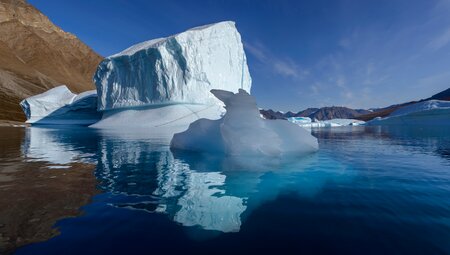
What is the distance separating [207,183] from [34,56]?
15217cm

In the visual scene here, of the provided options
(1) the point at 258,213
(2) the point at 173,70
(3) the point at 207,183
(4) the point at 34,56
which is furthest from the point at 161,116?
(4) the point at 34,56

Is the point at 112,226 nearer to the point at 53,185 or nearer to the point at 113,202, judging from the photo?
the point at 113,202

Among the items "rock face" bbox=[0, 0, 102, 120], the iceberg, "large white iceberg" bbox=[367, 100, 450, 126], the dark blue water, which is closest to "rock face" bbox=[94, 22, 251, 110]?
the iceberg

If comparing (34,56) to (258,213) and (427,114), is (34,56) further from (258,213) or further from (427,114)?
(427,114)

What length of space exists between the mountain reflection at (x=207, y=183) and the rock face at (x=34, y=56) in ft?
267

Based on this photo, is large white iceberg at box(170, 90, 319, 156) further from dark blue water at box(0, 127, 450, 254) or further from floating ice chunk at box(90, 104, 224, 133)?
floating ice chunk at box(90, 104, 224, 133)

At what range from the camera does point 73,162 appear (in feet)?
21.2

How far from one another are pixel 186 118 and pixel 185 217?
2258 cm

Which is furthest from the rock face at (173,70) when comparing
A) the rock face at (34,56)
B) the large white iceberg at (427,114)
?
the rock face at (34,56)

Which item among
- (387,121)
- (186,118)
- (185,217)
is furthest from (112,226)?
(387,121)

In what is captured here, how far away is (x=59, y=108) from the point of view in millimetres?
34844

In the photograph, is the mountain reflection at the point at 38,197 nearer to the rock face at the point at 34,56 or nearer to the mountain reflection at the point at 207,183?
the mountain reflection at the point at 207,183

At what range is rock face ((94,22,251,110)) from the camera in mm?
25875

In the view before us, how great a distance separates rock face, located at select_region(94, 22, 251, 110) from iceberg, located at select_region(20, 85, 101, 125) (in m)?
6.21
